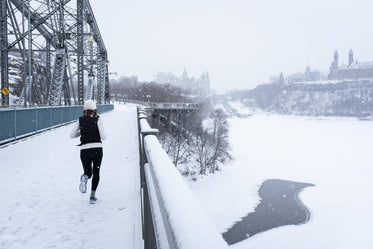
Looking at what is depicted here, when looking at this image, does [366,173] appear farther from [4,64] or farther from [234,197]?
[4,64]

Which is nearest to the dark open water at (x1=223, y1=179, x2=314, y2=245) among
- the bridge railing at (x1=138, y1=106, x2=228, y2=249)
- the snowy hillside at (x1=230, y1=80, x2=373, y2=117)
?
the bridge railing at (x1=138, y1=106, x2=228, y2=249)

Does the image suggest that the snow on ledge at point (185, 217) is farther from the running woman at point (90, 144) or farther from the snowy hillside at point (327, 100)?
the snowy hillside at point (327, 100)

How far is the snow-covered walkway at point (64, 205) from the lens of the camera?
3367mm

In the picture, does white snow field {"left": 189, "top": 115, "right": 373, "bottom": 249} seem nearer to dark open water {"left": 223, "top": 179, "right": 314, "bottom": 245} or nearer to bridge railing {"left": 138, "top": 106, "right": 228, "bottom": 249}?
dark open water {"left": 223, "top": 179, "right": 314, "bottom": 245}

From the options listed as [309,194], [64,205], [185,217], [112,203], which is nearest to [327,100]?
[309,194]

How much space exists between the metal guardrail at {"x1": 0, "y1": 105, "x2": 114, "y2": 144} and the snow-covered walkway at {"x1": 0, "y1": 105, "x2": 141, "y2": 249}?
226 centimetres

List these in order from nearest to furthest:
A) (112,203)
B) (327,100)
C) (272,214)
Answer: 1. (112,203)
2. (272,214)
3. (327,100)

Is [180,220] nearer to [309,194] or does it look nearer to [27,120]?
[27,120]

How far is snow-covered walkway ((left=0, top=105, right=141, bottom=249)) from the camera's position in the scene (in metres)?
3.37

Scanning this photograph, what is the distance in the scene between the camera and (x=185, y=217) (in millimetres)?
1151

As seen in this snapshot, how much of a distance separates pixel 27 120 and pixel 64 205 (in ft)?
28.5

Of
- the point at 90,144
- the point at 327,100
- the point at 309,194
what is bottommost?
the point at 309,194

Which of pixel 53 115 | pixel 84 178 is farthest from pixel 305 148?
pixel 84 178

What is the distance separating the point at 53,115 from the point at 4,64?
163 inches
